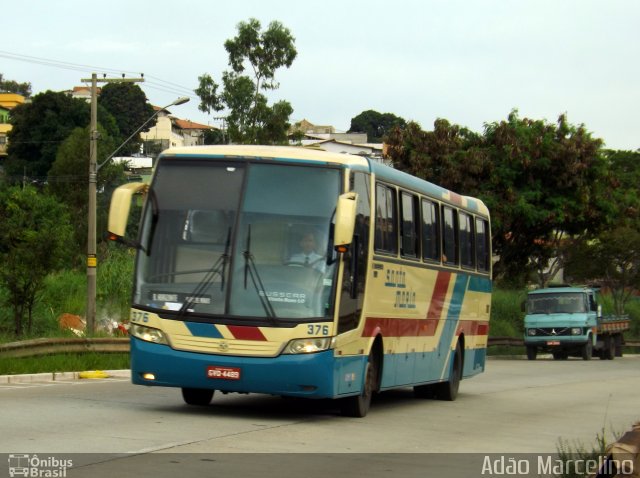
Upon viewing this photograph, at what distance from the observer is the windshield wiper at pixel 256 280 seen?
44.1 ft

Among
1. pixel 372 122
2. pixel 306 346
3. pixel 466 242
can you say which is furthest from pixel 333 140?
pixel 306 346

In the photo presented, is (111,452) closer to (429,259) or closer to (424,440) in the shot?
(424,440)

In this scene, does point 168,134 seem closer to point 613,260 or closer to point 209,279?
point 613,260

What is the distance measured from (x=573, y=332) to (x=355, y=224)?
2994 cm

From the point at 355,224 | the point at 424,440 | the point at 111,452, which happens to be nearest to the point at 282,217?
the point at 355,224

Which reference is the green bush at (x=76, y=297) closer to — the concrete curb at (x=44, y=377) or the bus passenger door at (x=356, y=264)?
the concrete curb at (x=44, y=377)

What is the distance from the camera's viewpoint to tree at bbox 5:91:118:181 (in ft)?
298

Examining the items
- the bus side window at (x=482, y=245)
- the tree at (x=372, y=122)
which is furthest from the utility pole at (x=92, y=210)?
the tree at (x=372, y=122)

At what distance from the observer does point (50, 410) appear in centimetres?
1411

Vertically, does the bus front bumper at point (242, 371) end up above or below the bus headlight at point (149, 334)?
below

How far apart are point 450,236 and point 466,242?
1.23 meters

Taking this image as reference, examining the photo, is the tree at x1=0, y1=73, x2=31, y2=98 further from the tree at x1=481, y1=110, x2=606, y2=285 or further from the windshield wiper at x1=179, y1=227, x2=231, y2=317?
the windshield wiper at x1=179, y1=227, x2=231, y2=317

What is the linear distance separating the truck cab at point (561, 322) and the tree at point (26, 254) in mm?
20495

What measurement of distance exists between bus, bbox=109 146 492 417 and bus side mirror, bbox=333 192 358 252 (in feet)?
0.05
